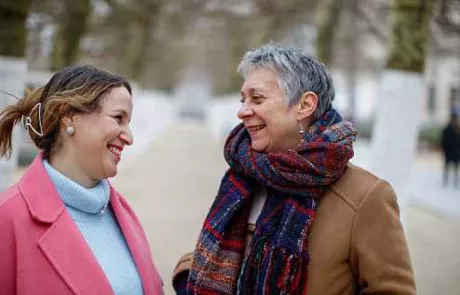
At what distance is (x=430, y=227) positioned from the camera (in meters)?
11.9

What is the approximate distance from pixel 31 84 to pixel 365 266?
12.6 m

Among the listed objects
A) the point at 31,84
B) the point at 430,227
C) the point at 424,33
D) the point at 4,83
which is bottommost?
the point at 430,227

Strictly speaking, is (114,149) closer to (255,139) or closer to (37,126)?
(37,126)

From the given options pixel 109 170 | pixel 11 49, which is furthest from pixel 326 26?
pixel 109 170

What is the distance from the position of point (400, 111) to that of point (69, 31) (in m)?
9.13

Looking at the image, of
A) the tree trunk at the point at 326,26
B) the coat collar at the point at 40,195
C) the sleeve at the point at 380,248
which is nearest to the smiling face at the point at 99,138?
the coat collar at the point at 40,195

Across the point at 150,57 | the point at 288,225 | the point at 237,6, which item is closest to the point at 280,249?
the point at 288,225

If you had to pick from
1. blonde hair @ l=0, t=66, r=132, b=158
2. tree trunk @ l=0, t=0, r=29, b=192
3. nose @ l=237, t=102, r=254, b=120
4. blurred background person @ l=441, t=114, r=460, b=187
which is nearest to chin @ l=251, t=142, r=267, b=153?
nose @ l=237, t=102, r=254, b=120

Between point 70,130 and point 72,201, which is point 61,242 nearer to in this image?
point 72,201

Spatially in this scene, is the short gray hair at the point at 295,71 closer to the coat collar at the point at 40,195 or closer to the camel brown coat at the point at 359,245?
the camel brown coat at the point at 359,245

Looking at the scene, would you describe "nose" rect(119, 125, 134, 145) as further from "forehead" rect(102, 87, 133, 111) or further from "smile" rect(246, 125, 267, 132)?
"smile" rect(246, 125, 267, 132)

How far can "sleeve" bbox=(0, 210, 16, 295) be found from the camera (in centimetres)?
225

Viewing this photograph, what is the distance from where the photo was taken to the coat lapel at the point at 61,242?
235 cm

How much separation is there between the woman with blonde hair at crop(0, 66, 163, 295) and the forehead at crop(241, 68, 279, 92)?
1.69ft
